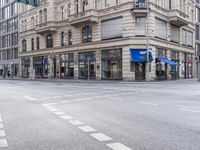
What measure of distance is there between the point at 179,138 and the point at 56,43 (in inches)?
1614

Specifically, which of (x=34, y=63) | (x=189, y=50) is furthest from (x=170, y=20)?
(x=34, y=63)

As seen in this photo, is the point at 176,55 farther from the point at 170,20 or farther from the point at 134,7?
the point at 134,7

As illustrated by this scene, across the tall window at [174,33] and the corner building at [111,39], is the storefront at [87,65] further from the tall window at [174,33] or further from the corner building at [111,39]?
the tall window at [174,33]

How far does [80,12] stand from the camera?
38.7m

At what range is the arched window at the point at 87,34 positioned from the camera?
3903 cm

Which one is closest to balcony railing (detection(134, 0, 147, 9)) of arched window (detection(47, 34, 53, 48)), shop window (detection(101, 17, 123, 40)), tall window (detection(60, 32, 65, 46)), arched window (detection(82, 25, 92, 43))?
shop window (detection(101, 17, 123, 40))

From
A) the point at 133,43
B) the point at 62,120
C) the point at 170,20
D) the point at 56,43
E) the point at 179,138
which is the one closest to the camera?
the point at 179,138

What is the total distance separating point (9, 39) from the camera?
210 ft

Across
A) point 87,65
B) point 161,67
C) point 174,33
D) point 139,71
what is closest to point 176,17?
point 174,33

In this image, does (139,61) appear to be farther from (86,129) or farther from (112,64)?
(86,129)

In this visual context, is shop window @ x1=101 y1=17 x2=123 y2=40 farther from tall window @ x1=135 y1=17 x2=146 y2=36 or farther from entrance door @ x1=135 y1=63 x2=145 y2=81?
entrance door @ x1=135 y1=63 x2=145 y2=81

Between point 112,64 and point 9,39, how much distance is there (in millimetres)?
36429

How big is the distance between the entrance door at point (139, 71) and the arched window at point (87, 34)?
8610mm

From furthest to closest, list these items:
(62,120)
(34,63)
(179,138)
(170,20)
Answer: (34,63) < (170,20) < (62,120) < (179,138)
